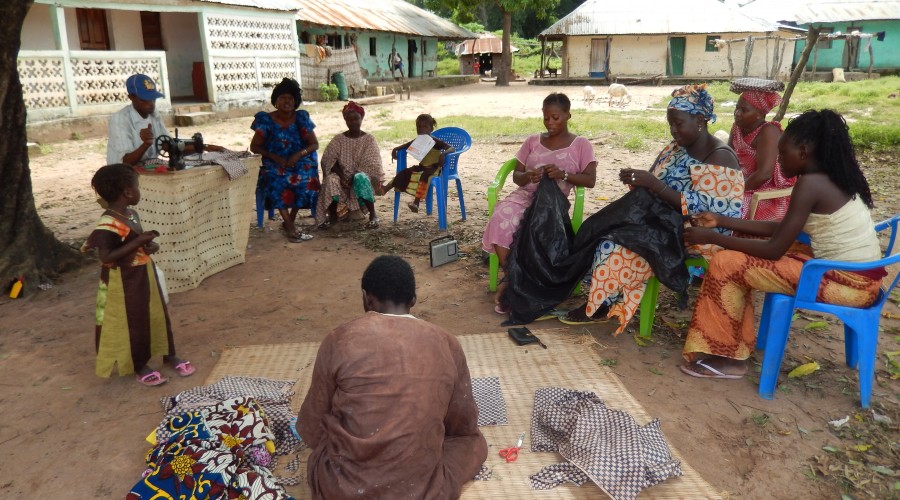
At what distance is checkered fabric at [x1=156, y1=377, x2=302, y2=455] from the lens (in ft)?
9.10

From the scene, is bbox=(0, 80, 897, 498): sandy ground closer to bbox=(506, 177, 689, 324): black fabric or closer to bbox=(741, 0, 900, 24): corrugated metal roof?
bbox=(506, 177, 689, 324): black fabric

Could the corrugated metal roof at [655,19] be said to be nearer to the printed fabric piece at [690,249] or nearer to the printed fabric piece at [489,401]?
the printed fabric piece at [690,249]

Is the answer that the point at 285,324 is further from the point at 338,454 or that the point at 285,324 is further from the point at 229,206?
the point at 338,454

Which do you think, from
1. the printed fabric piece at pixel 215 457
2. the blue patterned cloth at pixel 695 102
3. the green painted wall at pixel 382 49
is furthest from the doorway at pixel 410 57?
the printed fabric piece at pixel 215 457

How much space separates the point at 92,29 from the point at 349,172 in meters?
11.6

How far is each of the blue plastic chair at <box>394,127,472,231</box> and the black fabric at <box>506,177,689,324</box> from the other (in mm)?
1975

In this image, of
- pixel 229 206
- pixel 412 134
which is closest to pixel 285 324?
pixel 229 206

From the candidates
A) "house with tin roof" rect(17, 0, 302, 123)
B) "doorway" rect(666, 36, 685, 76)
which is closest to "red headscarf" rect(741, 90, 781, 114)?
"house with tin roof" rect(17, 0, 302, 123)

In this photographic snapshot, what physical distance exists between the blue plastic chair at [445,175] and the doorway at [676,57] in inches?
926

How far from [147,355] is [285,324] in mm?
1003

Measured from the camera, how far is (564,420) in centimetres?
284

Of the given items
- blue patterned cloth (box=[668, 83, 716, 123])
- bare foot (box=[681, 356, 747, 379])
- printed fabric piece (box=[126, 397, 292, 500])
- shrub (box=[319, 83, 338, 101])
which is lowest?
bare foot (box=[681, 356, 747, 379])

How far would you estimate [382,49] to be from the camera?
2559 cm

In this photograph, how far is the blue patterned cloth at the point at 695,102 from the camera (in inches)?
146
